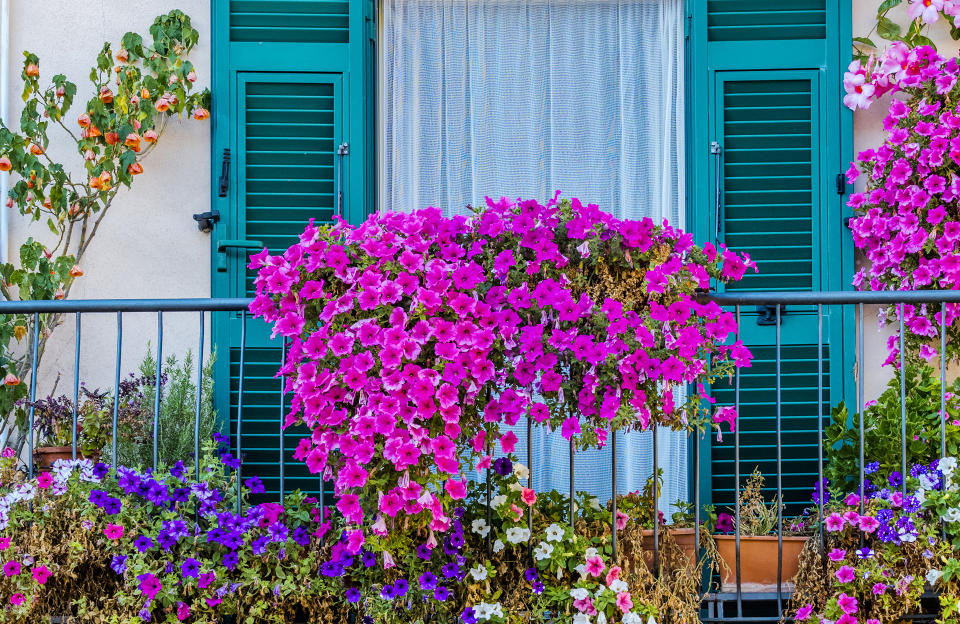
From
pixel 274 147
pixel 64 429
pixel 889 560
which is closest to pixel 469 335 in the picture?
pixel 889 560

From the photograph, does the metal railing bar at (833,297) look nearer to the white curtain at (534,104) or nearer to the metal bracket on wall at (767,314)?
the metal bracket on wall at (767,314)

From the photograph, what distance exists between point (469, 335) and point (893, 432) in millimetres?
1790

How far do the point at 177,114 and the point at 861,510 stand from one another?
332 cm

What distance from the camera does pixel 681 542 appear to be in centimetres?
402

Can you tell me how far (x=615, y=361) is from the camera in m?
3.23

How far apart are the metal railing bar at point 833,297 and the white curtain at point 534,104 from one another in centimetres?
116

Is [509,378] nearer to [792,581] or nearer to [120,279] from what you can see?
[792,581]

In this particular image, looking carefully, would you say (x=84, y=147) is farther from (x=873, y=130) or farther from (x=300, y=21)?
(x=873, y=130)

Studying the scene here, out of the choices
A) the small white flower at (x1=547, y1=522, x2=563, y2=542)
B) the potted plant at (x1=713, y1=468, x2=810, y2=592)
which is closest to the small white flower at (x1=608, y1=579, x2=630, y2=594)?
the small white flower at (x1=547, y1=522, x2=563, y2=542)

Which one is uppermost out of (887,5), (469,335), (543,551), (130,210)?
(887,5)

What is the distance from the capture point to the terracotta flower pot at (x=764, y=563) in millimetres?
3884

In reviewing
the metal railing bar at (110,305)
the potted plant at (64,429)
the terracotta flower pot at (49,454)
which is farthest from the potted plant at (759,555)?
the terracotta flower pot at (49,454)

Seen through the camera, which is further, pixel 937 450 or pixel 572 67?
pixel 572 67

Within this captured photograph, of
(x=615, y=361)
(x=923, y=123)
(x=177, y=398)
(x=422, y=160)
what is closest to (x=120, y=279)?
(x=177, y=398)
